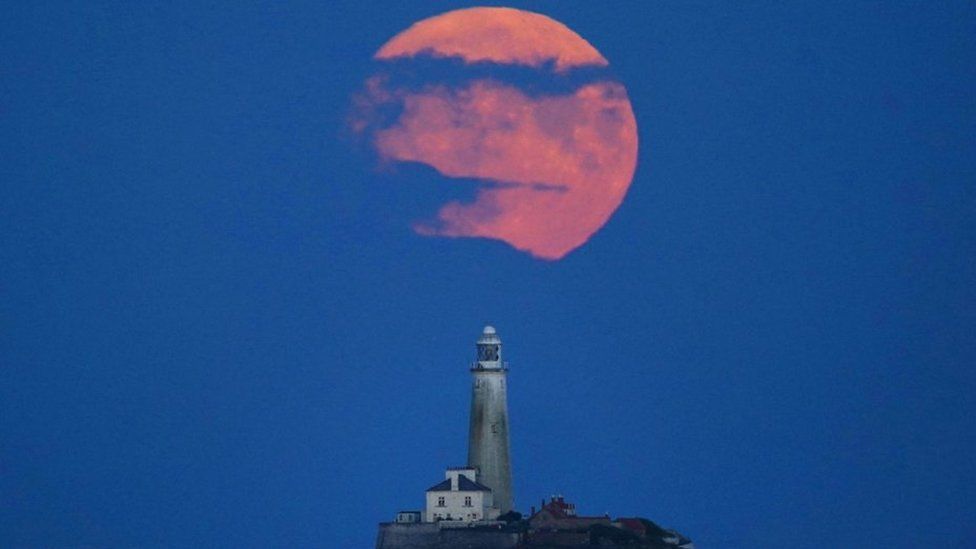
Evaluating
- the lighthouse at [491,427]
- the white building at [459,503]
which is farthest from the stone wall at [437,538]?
the lighthouse at [491,427]

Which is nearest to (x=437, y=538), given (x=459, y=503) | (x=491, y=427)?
(x=459, y=503)

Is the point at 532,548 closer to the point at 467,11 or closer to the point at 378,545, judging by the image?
the point at 378,545

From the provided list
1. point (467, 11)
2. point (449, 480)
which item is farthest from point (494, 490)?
point (467, 11)

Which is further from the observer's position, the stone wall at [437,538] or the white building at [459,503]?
the white building at [459,503]

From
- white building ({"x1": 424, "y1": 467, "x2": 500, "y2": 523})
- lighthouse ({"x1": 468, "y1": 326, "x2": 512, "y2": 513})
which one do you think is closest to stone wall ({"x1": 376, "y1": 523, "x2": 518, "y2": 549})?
white building ({"x1": 424, "y1": 467, "x2": 500, "y2": 523})

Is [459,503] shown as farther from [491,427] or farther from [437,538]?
[491,427]

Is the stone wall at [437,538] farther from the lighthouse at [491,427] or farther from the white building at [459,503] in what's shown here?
the lighthouse at [491,427]
